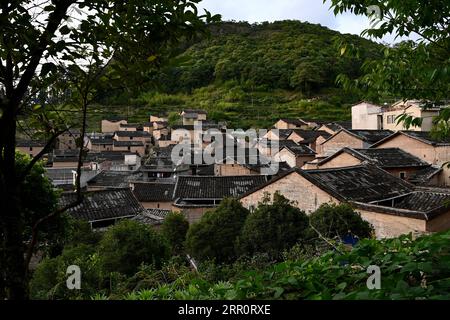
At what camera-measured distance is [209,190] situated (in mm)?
21156

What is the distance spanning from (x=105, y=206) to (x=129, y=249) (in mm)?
9606

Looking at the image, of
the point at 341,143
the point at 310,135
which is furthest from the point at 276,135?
the point at 341,143

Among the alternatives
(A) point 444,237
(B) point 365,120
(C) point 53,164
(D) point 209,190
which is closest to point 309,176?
(D) point 209,190

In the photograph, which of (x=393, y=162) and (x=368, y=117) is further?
(x=368, y=117)

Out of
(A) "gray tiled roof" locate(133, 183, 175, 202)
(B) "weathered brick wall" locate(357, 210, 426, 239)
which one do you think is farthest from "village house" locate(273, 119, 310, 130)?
(B) "weathered brick wall" locate(357, 210, 426, 239)

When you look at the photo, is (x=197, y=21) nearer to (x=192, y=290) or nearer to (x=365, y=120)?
(x=192, y=290)

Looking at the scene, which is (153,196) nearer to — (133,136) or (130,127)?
(133,136)

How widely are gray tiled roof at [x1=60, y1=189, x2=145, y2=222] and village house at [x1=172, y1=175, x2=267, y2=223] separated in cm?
225

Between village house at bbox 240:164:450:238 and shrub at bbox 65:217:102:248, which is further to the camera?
shrub at bbox 65:217:102:248

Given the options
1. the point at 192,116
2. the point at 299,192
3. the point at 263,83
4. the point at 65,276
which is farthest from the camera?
the point at 263,83

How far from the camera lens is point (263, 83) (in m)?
74.4

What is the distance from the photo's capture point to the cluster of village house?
13552 mm

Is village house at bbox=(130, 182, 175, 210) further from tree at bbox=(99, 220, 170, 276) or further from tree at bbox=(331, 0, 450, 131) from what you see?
tree at bbox=(331, 0, 450, 131)

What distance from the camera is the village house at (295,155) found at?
3359 centimetres
